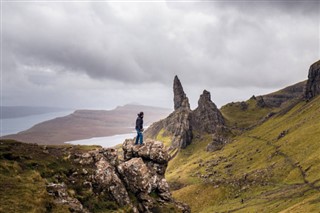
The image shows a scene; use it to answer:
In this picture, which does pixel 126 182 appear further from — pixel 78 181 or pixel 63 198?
pixel 63 198

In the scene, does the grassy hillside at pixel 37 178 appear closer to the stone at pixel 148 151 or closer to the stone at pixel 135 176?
the stone at pixel 135 176

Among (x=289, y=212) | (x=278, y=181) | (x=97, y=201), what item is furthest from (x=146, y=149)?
(x=278, y=181)

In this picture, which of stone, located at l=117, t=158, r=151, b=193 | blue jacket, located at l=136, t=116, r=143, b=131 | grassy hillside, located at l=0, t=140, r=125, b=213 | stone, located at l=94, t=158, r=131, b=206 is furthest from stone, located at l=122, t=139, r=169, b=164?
grassy hillside, located at l=0, t=140, r=125, b=213

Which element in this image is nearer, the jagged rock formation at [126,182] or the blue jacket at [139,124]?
the jagged rock formation at [126,182]

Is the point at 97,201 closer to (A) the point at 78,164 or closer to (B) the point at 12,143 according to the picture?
(A) the point at 78,164

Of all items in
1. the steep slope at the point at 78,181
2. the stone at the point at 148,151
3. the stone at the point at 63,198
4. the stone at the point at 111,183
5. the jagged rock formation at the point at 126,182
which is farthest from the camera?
the stone at the point at 148,151

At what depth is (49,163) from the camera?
1852 inches

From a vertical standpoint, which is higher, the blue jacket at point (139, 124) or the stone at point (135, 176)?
the blue jacket at point (139, 124)

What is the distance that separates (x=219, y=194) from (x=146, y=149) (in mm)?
141581

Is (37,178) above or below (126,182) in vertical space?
above

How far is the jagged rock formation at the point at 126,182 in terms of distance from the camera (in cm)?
4716

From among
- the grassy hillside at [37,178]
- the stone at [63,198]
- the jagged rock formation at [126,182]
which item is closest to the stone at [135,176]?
the jagged rock formation at [126,182]

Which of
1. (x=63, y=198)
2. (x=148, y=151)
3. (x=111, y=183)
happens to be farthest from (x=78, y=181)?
(x=148, y=151)

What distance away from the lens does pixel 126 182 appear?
53.6m
